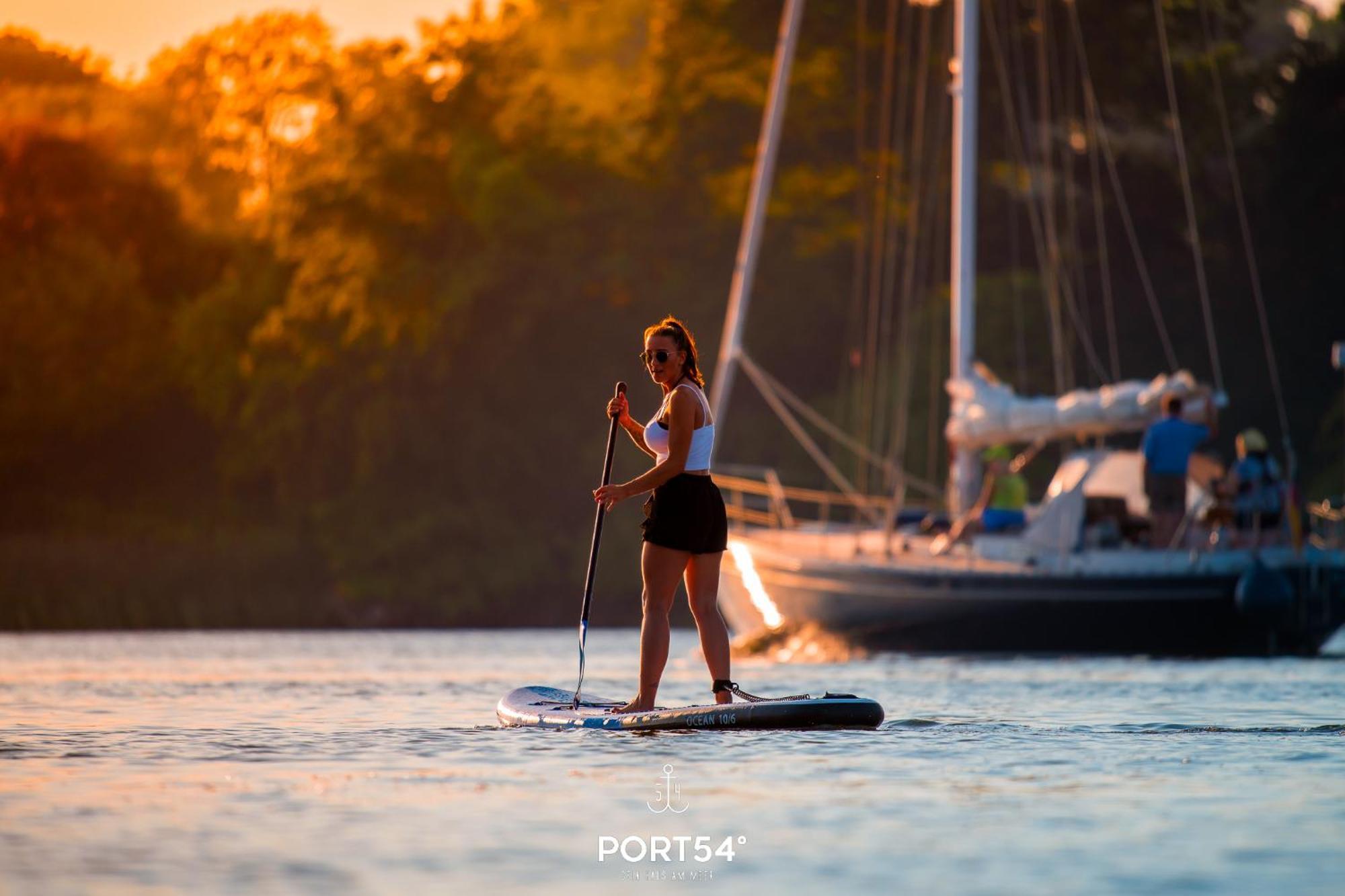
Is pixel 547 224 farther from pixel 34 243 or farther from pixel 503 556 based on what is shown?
pixel 34 243

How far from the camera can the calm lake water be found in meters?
7.76

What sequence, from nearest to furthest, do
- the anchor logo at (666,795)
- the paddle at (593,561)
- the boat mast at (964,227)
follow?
1. the anchor logo at (666,795)
2. the paddle at (593,561)
3. the boat mast at (964,227)

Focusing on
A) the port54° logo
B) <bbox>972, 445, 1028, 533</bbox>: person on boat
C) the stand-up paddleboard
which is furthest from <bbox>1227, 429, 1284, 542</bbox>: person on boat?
the port54° logo

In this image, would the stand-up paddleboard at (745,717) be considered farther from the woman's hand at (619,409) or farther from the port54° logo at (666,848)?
the port54° logo at (666,848)

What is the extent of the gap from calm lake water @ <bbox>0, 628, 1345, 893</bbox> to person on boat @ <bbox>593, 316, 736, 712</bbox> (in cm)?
65

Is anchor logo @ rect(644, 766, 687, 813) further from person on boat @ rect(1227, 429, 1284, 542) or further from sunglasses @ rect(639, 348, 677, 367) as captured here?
person on boat @ rect(1227, 429, 1284, 542)

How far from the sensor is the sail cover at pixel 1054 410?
947 inches

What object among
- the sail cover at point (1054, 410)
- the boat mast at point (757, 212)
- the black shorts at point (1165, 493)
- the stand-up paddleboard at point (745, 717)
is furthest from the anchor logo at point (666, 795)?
the boat mast at point (757, 212)

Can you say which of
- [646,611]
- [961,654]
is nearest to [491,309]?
[961,654]

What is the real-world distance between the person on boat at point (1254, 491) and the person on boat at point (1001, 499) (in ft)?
6.33

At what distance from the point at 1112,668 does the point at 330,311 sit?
105ft

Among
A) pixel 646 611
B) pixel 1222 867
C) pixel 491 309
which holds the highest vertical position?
pixel 491 309

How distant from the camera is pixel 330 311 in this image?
50875 millimetres

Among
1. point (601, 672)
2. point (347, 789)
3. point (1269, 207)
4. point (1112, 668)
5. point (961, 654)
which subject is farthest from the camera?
point (1269, 207)
